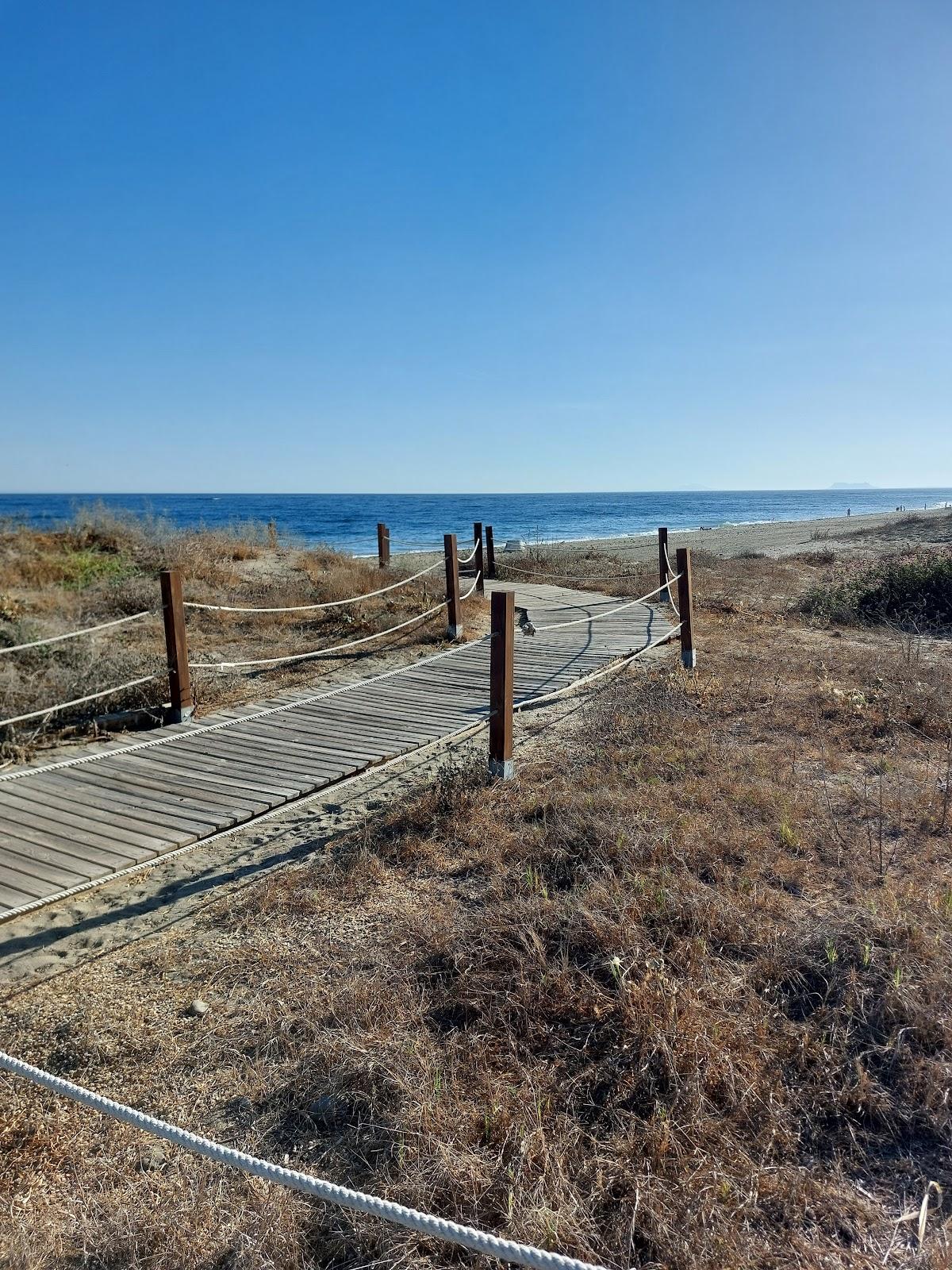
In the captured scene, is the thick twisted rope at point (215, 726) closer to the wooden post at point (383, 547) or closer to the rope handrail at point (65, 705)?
the rope handrail at point (65, 705)

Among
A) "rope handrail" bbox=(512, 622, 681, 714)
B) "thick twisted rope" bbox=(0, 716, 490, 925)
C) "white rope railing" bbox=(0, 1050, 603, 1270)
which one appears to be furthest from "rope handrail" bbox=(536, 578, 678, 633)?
"white rope railing" bbox=(0, 1050, 603, 1270)

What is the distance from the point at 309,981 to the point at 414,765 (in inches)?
121

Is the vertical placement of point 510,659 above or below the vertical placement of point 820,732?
above

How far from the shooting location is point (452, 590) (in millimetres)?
9766

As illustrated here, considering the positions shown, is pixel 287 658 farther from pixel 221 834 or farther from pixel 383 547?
pixel 383 547

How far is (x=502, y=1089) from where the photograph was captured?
2.65m

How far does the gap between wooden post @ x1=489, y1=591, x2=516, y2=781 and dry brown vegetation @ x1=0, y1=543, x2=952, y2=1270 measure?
56 centimetres

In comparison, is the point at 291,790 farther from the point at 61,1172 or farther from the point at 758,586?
the point at 758,586

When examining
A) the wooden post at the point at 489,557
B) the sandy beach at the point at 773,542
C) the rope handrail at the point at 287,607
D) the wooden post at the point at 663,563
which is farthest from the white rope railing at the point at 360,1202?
the sandy beach at the point at 773,542

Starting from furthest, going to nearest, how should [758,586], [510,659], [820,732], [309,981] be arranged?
[758,586] → [820,732] → [510,659] → [309,981]

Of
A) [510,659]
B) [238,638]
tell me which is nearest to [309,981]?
[510,659]

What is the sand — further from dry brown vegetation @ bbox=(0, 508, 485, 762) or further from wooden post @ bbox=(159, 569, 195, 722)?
dry brown vegetation @ bbox=(0, 508, 485, 762)

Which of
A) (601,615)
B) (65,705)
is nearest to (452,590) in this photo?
(601,615)

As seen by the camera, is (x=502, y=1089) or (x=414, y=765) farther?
(x=414, y=765)
